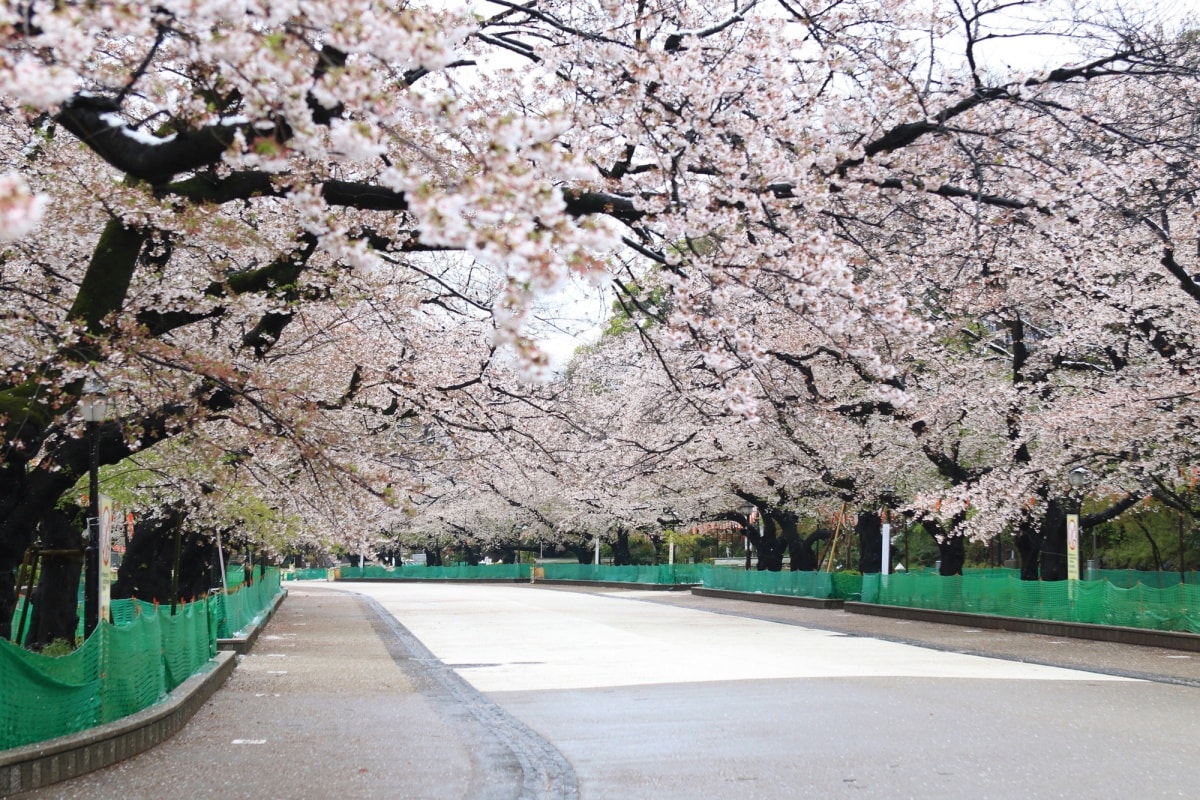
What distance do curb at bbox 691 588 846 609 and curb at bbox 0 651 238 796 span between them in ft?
87.5

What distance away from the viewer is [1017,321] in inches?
1075

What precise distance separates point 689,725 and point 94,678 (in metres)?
5.30

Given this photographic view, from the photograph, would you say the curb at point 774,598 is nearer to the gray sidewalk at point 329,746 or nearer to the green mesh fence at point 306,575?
the gray sidewalk at point 329,746

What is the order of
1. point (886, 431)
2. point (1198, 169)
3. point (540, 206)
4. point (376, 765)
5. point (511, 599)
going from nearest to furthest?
1. point (540, 206)
2. point (376, 765)
3. point (1198, 169)
4. point (886, 431)
5. point (511, 599)

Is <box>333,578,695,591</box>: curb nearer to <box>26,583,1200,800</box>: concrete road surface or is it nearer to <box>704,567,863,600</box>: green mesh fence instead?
<box>704,567,863,600</box>: green mesh fence

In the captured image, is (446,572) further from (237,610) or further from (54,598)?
(54,598)

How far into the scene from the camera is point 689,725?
1175 centimetres

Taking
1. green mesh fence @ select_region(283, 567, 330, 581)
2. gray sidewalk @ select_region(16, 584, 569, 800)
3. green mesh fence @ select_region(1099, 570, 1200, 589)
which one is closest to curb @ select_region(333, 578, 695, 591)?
green mesh fence @ select_region(283, 567, 330, 581)

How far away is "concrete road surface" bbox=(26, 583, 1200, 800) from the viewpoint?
8.69m

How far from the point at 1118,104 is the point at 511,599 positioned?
1315 inches

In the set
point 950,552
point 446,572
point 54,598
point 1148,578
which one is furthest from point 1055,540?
point 446,572

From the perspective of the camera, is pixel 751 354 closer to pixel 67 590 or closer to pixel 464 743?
pixel 464 743

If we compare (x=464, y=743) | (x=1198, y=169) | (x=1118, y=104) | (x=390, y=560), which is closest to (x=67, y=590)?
(x=464, y=743)

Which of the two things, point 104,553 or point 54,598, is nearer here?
point 104,553
